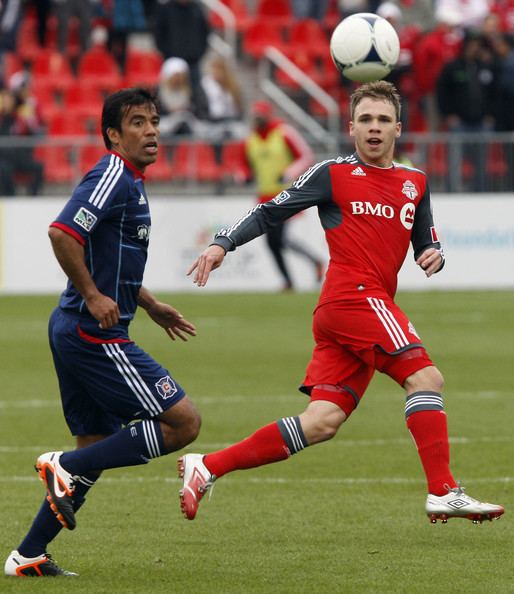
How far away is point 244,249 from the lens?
2281 centimetres

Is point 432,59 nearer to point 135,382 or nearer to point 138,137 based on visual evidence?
point 138,137

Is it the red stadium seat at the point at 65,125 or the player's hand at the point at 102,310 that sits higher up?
the player's hand at the point at 102,310

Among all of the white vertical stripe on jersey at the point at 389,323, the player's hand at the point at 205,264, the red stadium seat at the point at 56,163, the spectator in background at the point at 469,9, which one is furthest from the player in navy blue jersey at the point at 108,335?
the spectator in background at the point at 469,9

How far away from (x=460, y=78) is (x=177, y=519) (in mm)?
18130

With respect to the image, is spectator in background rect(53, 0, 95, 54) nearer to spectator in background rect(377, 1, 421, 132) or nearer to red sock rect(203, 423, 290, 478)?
spectator in background rect(377, 1, 421, 132)

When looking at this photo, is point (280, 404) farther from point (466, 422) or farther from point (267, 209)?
point (267, 209)

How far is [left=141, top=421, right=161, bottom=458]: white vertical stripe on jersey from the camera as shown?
623 cm

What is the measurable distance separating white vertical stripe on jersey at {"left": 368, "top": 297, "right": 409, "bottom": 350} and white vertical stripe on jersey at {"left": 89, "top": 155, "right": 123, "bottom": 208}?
1343 millimetres

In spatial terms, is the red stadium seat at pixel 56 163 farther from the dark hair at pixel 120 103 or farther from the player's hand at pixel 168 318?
the dark hair at pixel 120 103

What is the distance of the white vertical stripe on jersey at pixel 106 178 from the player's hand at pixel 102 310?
404mm

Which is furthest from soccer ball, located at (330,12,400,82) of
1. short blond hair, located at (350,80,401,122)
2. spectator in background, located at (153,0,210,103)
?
spectator in background, located at (153,0,210,103)

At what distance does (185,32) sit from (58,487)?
19646mm

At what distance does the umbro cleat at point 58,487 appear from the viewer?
6121 millimetres

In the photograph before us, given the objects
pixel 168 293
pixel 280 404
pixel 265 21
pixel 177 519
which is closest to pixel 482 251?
pixel 168 293
